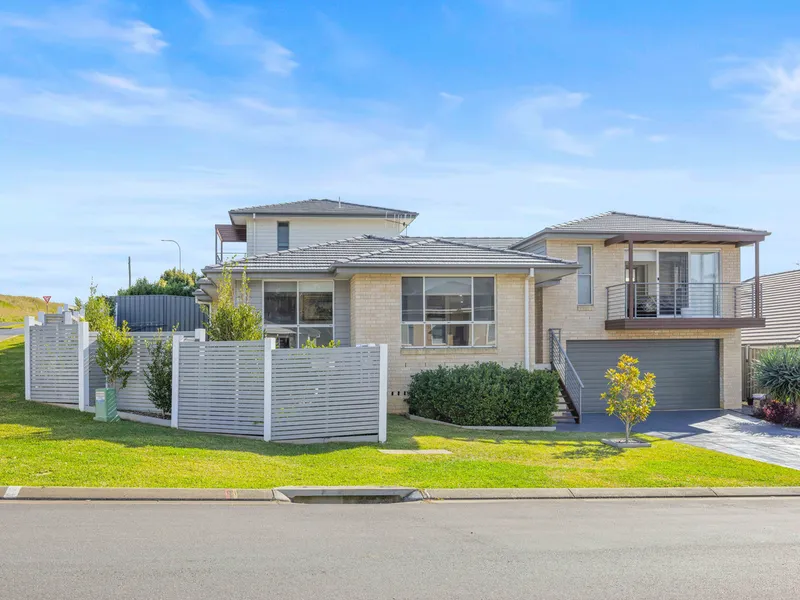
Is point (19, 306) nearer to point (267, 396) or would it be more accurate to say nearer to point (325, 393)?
point (267, 396)

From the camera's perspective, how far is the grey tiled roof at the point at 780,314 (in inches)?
1034

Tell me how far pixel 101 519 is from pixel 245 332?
7.46 meters

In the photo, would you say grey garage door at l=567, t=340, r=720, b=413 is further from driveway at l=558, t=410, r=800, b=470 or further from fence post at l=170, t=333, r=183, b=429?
fence post at l=170, t=333, r=183, b=429

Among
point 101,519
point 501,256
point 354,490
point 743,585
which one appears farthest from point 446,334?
point 743,585

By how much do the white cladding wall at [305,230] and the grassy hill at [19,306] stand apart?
45064 mm

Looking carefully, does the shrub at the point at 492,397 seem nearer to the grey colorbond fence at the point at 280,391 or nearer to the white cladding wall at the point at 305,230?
the grey colorbond fence at the point at 280,391

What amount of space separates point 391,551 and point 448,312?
1339 cm

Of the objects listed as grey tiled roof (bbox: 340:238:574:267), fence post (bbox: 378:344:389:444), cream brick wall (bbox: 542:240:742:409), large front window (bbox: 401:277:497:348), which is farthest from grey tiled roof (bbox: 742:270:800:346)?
fence post (bbox: 378:344:389:444)

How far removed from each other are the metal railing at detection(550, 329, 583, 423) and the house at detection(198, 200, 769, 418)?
0.18 feet

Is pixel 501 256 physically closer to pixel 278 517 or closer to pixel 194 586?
pixel 278 517

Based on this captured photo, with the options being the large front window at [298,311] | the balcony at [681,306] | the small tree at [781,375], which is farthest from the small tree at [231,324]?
the small tree at [781,375]

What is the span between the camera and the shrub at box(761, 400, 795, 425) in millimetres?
20484

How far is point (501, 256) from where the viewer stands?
20797mm

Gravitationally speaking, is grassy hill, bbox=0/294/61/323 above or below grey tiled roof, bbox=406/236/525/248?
below
